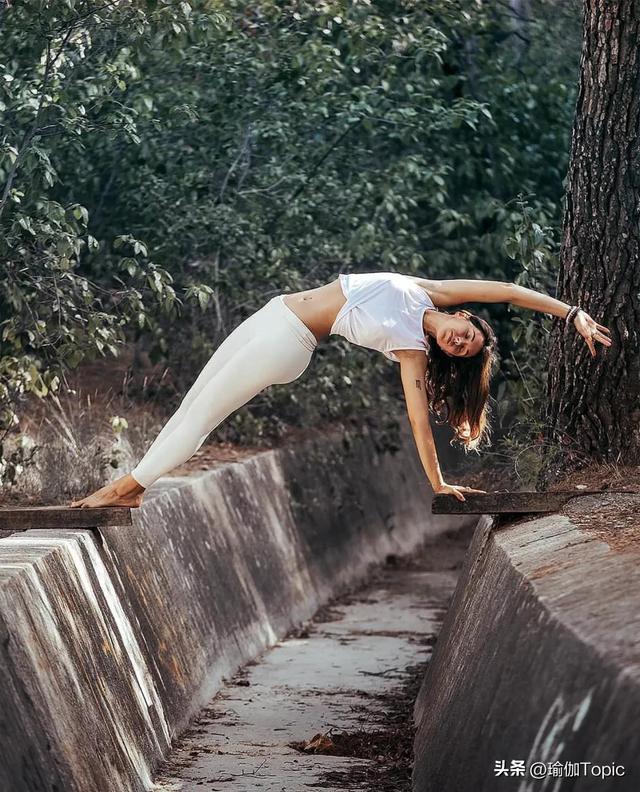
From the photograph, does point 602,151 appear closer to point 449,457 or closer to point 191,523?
point 191,523

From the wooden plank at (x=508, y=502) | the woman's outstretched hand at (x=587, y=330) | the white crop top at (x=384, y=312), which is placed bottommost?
the wooden plank at (x=508, y=502)

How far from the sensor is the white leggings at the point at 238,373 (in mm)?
7164

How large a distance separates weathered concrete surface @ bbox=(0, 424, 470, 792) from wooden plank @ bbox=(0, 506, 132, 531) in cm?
8

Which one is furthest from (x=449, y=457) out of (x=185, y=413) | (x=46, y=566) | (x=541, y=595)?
(x=541, y=595)

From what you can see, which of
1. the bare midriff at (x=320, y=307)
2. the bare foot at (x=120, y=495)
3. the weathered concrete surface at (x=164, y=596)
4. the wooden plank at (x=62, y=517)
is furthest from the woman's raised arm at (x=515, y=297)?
the weathered concrete surface at (x=164, y=596)

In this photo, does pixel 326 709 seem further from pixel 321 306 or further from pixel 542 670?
pixel 542 670

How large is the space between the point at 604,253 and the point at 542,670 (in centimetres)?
437

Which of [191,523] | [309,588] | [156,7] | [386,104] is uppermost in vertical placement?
[156,7]

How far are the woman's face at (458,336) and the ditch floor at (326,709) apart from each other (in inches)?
77.9

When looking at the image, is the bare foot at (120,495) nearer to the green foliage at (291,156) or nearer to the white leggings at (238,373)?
the white leggings at (238,373)

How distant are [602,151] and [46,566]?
13.4 feet

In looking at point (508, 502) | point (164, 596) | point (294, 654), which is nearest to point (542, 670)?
point (508, 502)

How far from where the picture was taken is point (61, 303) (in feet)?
29.9

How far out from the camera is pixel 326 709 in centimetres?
858
